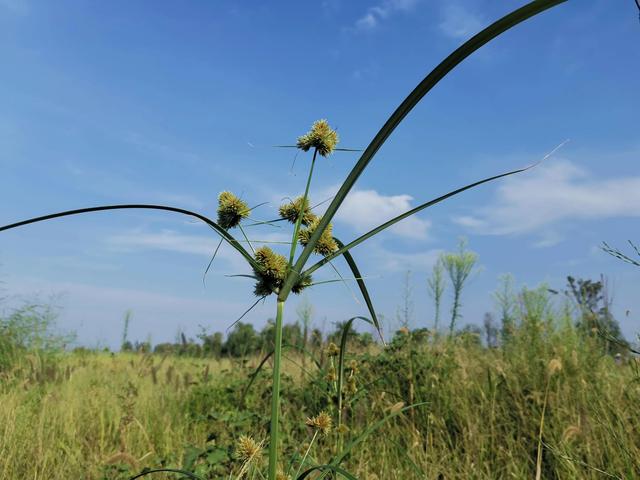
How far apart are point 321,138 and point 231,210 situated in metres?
0.33

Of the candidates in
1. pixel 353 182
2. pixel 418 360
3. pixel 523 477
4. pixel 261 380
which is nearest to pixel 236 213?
pixel 353 182

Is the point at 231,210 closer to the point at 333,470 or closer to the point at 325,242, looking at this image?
the point at 325,242

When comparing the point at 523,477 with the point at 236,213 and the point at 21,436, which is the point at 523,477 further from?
the point at 21,436

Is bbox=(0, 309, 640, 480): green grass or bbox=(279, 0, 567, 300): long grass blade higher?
bbox=(279, 0, 567, 300): long grass blade

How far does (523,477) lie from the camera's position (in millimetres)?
3072

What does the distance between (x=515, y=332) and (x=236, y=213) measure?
4529 millimetres

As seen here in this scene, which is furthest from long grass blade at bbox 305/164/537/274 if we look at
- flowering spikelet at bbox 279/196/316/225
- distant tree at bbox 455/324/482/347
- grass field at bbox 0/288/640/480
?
distant tree at bbox 455/324/482/347

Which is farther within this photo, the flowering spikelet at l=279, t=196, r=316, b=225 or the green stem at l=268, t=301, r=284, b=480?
the flowering spikelet at l=279, t=196, r=316, b=225

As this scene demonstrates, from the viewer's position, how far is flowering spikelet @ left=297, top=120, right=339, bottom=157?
5.04ft

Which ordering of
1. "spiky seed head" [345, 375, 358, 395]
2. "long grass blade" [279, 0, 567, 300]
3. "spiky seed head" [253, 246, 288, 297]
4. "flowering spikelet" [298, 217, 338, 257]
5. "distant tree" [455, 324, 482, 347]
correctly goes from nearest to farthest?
1. "long grass blade" [279, 0, 567, 300]
2. "spiky seed head" [253, 246, 288, 297]
3. "flowering spikelet" [298, 217, 338, 257]
4. "spiky seed head" [345, 375, 358, 395]
5. "distant tree" [455, 324, 482, 347]

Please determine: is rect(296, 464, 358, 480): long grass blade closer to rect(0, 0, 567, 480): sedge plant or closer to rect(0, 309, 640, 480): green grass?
rect(0, 0, 567, 480): sedge plant

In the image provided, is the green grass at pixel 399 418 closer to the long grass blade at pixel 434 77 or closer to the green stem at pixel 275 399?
the green stem at pixel 275 399

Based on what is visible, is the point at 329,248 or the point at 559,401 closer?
the point at 329,248

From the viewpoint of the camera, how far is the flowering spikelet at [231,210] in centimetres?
155
